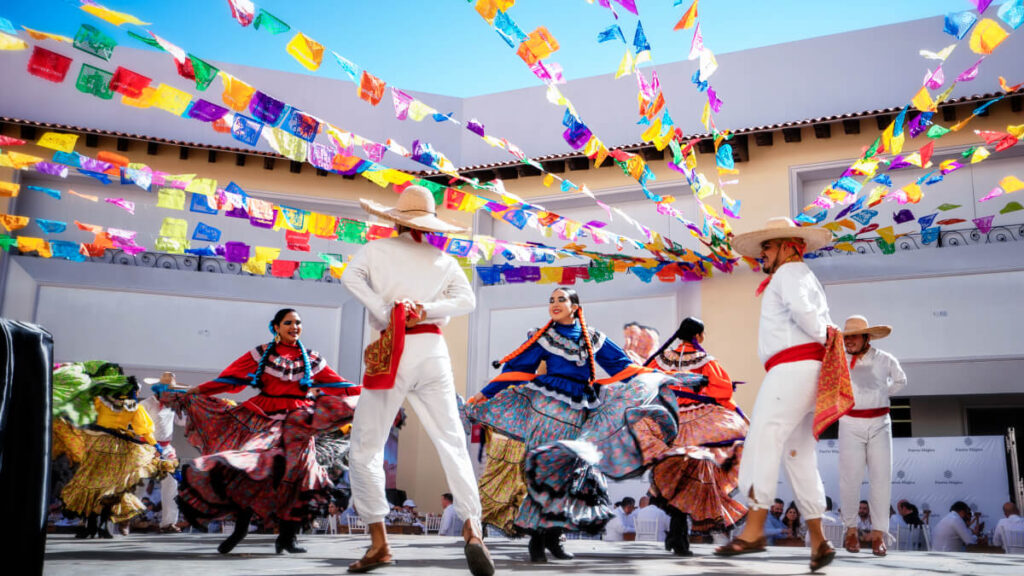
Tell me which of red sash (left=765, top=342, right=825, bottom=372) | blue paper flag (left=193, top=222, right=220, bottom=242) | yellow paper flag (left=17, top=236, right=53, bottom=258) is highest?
blue paper flag (left=193, top=222, right=220, bottom=242)

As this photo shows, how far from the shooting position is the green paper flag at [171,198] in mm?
7297

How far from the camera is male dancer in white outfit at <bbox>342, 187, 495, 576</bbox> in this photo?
401cm

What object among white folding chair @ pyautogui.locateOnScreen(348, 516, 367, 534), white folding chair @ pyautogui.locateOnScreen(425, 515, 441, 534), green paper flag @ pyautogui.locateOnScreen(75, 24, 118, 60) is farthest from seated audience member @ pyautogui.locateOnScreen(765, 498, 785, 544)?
green paper flag @ pyautogui.locateOnScreen(75, 24, 118, 60)

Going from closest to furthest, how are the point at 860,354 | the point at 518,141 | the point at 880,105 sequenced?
the point at 860,354, the point at 880,105, the point at 518,141

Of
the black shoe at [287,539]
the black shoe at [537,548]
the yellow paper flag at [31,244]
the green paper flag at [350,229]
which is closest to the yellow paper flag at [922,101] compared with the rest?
the black shoe at [537,548]

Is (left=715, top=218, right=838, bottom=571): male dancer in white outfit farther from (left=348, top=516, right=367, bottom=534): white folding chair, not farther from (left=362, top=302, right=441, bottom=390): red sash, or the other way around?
(left=348, top=516, right=367, bottom=534): white folding chair

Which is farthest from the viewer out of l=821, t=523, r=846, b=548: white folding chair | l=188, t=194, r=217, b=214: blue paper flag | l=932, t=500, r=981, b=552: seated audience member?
l=821, t=523, r=846, b=548: white folding chair

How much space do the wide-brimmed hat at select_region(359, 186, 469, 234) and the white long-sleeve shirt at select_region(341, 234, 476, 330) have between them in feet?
0.35

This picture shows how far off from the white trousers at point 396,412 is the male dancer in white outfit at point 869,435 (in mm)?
3620

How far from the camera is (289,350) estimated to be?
6.16 m

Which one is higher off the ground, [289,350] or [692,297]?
[692,297]

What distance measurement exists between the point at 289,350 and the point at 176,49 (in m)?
2.08

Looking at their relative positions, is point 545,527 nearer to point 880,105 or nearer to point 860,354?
point 860,354

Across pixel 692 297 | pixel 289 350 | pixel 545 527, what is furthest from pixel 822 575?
pixel 692 297
